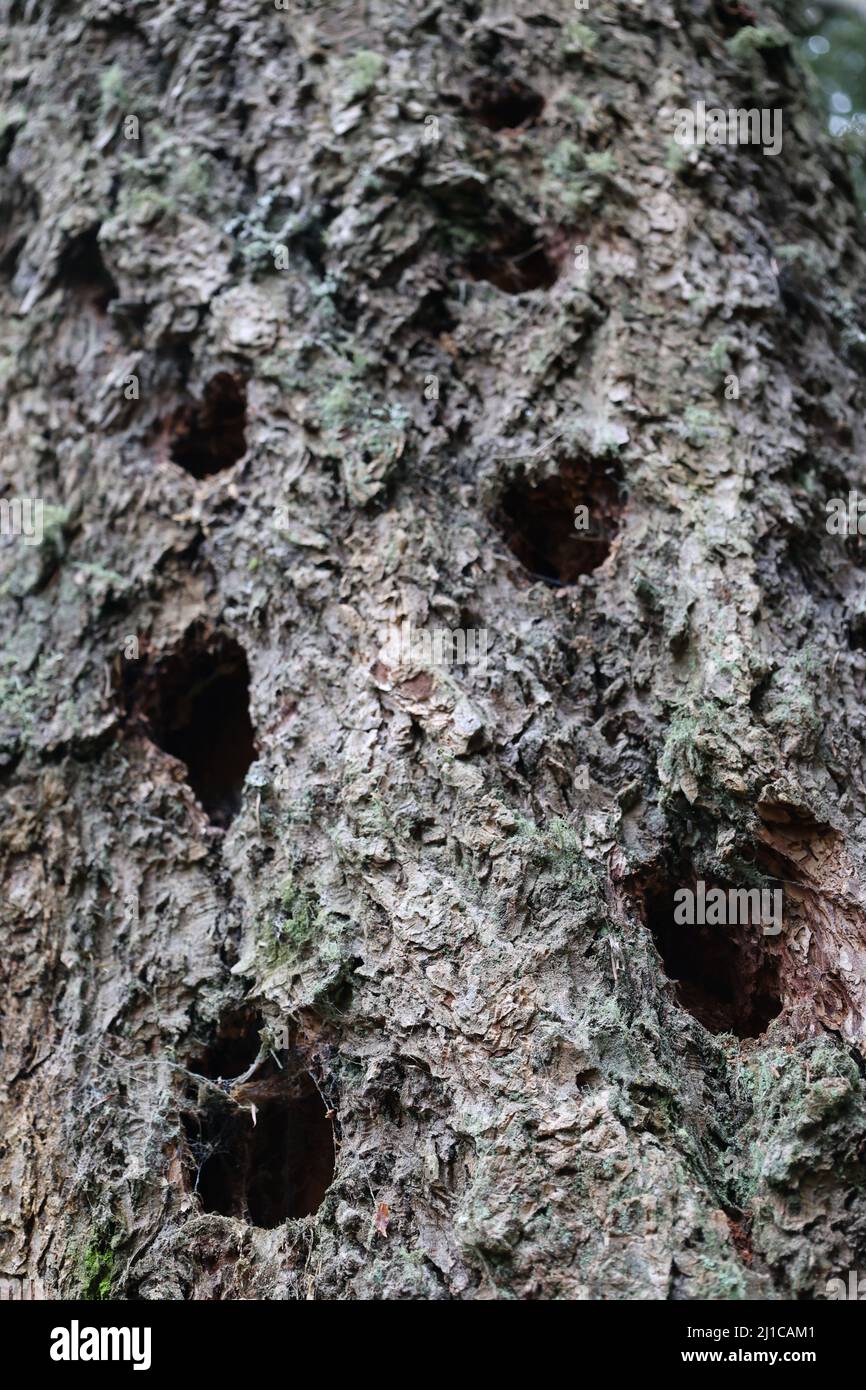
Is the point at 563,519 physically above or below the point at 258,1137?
above

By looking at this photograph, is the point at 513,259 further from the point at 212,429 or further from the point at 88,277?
the point at 88,277

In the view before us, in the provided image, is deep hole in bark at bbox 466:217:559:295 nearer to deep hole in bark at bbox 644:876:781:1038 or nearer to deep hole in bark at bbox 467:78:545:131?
deep hole in bark at bbox 467:78:545:131

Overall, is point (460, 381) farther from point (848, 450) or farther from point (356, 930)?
point (356, 930)

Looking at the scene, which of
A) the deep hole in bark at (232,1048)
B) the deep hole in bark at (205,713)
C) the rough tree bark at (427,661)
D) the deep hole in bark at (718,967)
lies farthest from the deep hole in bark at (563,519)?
the deep hole in bark at (232,1048)

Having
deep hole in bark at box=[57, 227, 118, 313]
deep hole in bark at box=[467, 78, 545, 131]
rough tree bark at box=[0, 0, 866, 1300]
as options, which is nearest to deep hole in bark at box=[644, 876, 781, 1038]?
rough tree bark at box=[0, 0, 866, 1300]

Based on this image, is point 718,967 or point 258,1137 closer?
point 718,967

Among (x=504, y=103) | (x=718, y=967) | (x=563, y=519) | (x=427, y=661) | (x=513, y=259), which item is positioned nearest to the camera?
(x=718, y=967)

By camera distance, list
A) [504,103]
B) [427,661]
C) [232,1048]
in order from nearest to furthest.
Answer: [427,661]
[232,1048]
[504,103]

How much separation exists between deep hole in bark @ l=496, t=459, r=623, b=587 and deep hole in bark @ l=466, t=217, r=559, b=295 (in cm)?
107

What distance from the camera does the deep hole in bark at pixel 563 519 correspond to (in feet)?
15.0

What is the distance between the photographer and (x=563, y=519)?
475cm

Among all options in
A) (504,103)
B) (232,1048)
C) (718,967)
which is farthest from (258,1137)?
(504,103)

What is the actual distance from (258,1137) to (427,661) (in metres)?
1.73

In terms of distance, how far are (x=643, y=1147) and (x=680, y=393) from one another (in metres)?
2.74
